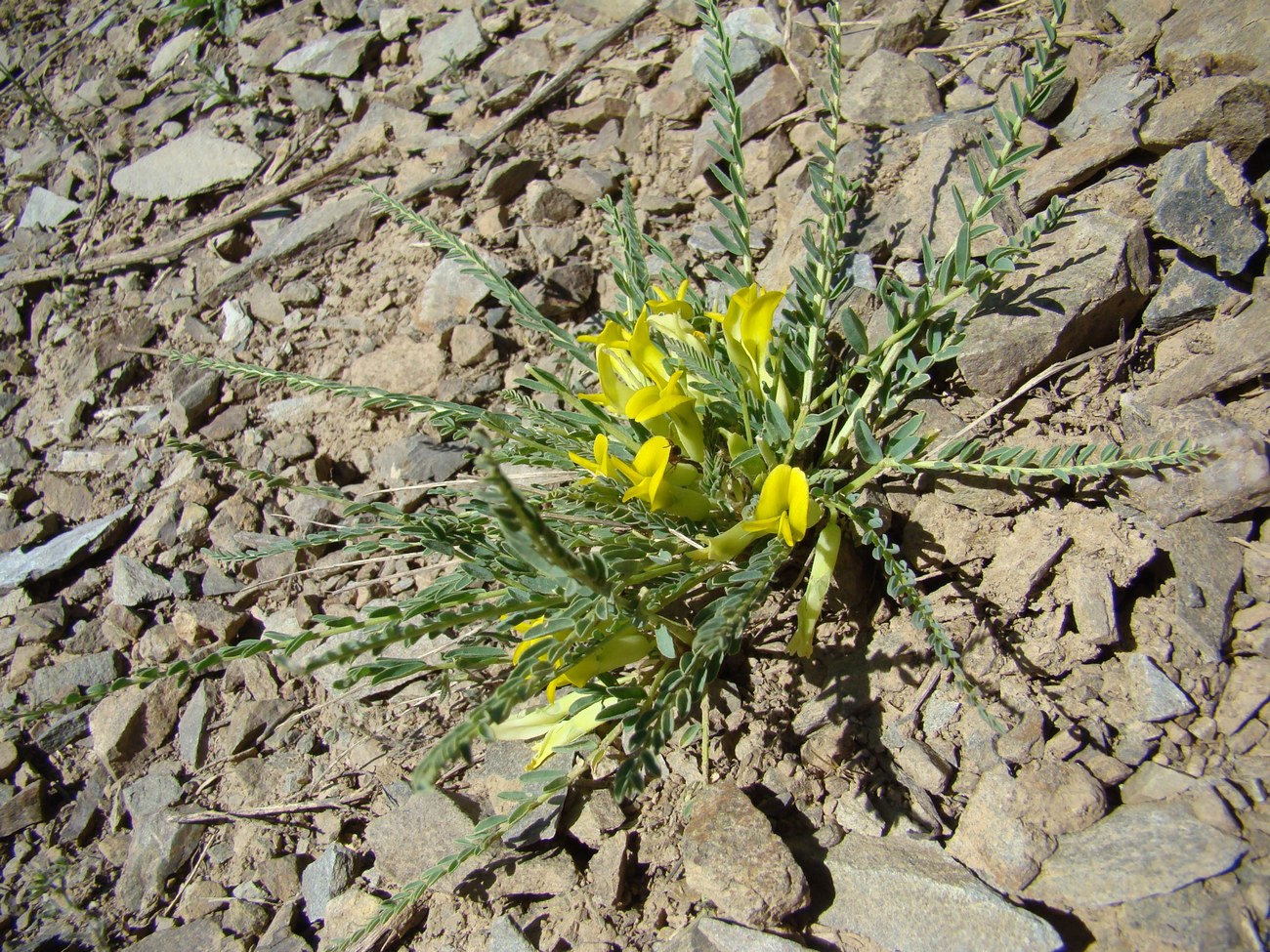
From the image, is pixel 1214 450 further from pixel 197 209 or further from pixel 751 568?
pixel 197 209

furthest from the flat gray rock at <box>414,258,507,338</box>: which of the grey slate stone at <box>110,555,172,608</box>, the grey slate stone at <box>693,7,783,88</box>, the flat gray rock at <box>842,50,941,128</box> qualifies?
the flat gray rock at <box>842,50,941,128</box>

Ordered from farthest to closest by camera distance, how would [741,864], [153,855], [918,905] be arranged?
[153,855], [741,864], [918,905]

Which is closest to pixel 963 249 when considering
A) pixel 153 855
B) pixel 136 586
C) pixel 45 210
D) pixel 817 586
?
pixel 817 586

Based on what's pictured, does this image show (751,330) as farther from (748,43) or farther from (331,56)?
(331,56)

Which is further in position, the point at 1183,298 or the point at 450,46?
the point at 450,46

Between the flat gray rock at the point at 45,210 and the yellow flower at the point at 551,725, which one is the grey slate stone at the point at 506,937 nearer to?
the yellow flower at the point at 551,725

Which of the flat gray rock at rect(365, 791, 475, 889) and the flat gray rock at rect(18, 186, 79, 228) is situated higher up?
the flat gray rock at rect(18, 186, 79, 228)

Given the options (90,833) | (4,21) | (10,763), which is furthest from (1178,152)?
(4,21)

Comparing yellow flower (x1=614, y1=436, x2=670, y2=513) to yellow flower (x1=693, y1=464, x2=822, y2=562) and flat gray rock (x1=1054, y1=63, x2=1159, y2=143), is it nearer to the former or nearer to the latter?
yellow flower (x1=693, y1=464, x2=822, y2=562)
